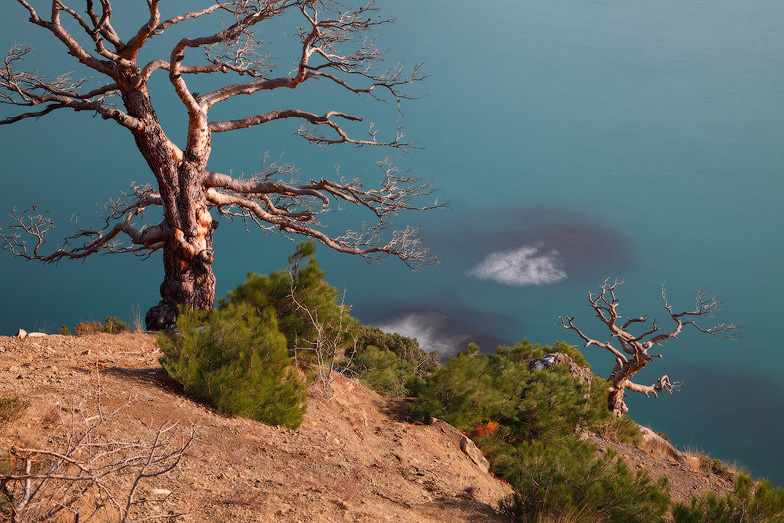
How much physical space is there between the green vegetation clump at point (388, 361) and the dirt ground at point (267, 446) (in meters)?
1.13

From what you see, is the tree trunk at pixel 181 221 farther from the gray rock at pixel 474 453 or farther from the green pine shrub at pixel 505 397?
the gray rock at pixel 474 453

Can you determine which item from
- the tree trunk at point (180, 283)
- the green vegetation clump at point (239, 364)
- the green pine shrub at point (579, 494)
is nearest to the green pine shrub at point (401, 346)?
the tree trunk at point (180, 283)

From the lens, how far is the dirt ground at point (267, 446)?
4453 millimetres

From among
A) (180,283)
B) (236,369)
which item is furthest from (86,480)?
(180,283)

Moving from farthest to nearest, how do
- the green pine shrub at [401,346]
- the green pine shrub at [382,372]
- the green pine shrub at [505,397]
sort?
the green pine shrub at [401,346], the green pine shrub at [382,372], the green pine shrub at [505,397]

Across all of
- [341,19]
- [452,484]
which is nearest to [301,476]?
[452,484]

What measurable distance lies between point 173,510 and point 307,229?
7.71 meters

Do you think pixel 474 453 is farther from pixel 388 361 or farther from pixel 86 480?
pixel 388 361

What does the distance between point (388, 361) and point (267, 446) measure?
750 centimetres

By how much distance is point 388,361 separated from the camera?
13164 millimetres

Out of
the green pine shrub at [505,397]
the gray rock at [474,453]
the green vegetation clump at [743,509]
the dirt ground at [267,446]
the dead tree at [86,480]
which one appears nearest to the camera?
the dead tree at [86,480]

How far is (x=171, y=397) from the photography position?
6.29 meters

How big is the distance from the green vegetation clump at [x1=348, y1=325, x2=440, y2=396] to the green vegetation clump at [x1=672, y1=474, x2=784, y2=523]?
374 centimetres

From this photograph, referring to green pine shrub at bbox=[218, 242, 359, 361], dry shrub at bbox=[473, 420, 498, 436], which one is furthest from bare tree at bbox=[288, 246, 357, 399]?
dry shrub at bbox=[473, 420, 498, 436]
